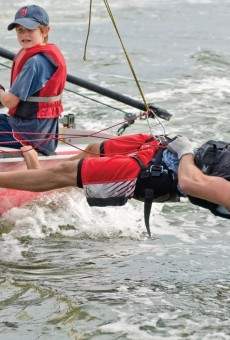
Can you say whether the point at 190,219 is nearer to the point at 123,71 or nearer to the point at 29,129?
the point at 29,129

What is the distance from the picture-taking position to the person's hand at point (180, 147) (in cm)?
559

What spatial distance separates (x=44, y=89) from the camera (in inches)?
279

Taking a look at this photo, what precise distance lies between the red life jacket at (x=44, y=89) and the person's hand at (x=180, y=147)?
171 cm

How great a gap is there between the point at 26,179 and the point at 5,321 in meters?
1.05

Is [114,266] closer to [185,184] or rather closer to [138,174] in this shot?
[138,174]

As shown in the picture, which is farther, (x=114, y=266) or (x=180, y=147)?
(x=114, y=266)

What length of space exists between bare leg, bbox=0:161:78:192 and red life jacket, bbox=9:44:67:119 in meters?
1.44

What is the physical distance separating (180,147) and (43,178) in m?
0.93

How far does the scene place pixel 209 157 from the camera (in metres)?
5.48

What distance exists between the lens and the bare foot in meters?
6.94

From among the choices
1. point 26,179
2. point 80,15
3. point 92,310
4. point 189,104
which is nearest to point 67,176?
point 26,179

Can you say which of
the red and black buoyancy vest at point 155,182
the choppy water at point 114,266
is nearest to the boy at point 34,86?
the choppy water at point 114,266

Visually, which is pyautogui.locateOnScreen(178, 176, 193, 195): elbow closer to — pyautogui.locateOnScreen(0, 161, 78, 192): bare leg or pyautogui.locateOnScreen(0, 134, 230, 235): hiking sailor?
pyautogui.locateOnScreen(0, 134, 230, 235): hiking sailor

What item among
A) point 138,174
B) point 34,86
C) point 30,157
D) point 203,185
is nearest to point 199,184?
point 203,185
